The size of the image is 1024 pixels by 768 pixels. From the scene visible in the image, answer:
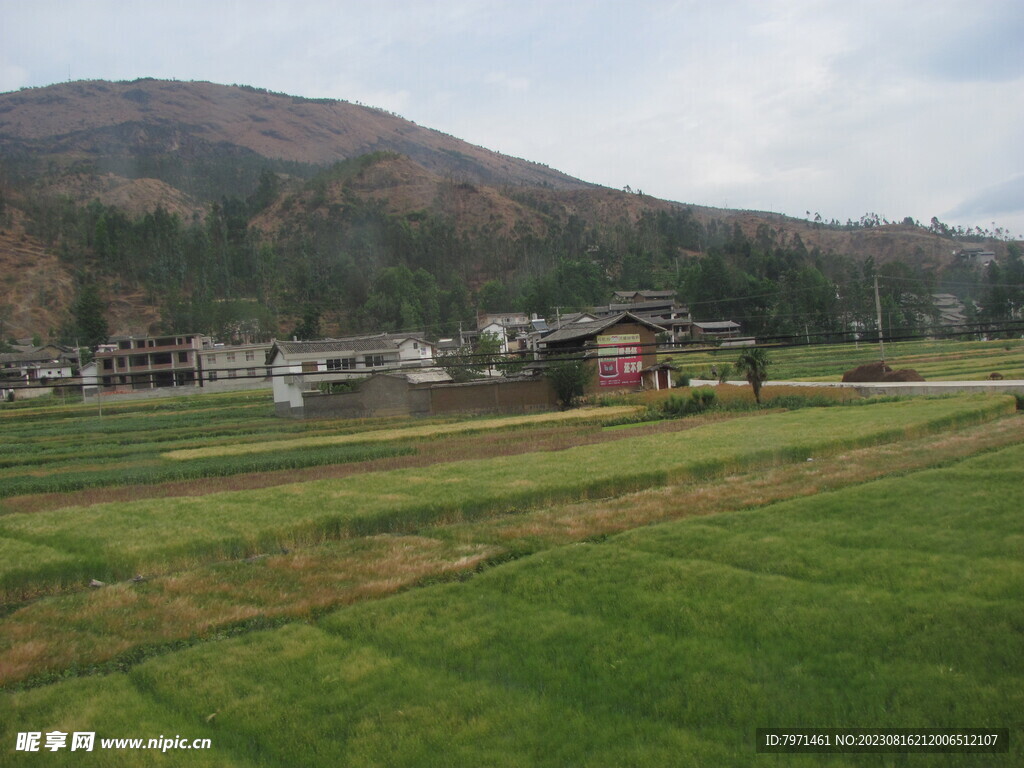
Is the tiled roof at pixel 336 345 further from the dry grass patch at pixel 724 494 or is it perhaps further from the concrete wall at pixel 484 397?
the dry grass patch at pixel 724 494

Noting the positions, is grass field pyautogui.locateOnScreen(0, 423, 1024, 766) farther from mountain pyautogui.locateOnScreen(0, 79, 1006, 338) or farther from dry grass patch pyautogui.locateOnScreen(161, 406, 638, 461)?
mountain pyautogui.locateOnScreen(0, 79, 1006, 338)

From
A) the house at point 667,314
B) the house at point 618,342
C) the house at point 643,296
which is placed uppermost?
the house at point 643,296

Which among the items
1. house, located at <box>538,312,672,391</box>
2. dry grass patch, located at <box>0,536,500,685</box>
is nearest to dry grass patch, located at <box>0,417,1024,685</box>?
dry grass patch, located at <box>0,536,500,685</box>

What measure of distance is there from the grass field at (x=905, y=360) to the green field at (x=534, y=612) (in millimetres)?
26638

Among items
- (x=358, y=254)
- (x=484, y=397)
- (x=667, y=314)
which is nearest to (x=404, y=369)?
(x=484, y=397)

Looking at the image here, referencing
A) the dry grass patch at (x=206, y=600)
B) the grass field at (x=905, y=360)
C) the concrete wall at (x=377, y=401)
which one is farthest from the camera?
the concrete wall at (x=377, y=401)

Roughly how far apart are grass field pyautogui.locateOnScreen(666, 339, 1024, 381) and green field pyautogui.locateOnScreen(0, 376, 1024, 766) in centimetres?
2664

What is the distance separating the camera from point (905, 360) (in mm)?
49656

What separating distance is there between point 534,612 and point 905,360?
47959mm

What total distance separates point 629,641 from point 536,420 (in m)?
27.1

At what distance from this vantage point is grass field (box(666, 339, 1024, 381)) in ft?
137

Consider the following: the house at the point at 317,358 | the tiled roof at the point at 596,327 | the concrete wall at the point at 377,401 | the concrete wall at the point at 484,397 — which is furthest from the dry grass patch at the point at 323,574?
the house at the point at 317,358

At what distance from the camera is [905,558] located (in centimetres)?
979

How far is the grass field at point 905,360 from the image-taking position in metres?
41.8
